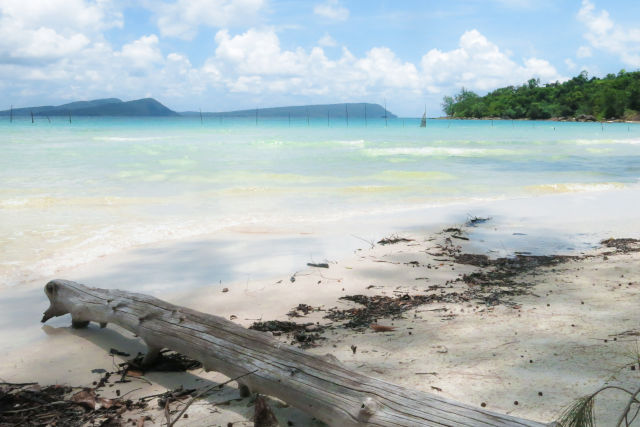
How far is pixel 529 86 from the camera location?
14925cm

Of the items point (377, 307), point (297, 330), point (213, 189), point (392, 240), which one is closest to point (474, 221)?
point (392, 240)

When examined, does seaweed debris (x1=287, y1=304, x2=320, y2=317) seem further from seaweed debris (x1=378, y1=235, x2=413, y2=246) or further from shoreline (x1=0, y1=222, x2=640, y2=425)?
seaweed debris (x1=378, y1=235, x2=413, y2=246)

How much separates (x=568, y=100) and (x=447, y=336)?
131m

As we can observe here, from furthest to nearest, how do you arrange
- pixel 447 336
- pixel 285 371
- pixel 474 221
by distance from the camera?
pixel 474 221
pixel 447 336
pixel 285 371

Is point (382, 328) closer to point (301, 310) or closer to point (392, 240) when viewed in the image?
point (301, 310)

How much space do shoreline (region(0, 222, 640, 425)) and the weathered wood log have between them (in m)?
0.25

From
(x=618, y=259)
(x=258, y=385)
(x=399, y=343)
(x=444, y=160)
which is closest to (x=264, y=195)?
(x=618, y=259)

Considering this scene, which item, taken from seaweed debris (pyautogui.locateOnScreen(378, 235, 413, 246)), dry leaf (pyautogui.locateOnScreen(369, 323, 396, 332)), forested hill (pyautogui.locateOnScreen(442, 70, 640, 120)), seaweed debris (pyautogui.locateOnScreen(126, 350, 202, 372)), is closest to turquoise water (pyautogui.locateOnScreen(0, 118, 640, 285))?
seaweed debris (pyautogui.locateOnScreen(378, 235, 413, 246))

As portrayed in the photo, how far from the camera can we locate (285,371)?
9.34ft

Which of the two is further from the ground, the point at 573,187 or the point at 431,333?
the point at 431,333

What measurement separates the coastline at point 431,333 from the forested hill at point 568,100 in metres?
113

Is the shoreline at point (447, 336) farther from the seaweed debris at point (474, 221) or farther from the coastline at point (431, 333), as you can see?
the seaweed debris at point (474, 221)

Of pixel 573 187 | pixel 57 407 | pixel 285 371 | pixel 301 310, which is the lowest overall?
pixel 573 187

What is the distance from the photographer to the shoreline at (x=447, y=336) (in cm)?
316
